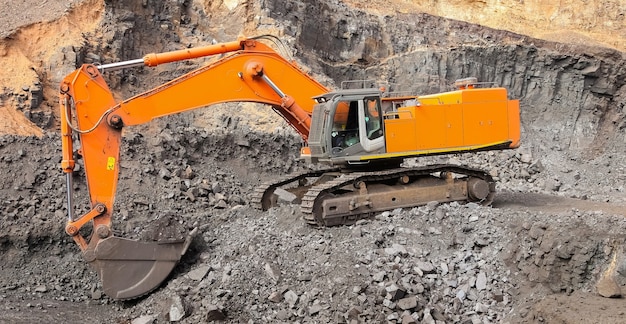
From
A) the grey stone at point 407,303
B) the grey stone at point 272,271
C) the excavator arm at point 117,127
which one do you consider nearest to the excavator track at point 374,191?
the grey stone at point 272,271

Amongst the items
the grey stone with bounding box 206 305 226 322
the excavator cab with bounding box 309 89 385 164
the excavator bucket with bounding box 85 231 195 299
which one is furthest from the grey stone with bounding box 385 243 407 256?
the excavator bucket with bounding box 85 231 195 299

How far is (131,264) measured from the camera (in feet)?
23.2

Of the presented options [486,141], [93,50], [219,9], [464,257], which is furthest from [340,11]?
[464,257]

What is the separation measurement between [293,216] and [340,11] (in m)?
12.5

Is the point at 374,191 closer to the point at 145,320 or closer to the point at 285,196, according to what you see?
the point at 285,196

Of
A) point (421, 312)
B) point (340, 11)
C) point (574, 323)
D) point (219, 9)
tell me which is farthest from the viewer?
point (340, 11)

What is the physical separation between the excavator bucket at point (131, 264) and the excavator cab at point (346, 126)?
2506 millimetres

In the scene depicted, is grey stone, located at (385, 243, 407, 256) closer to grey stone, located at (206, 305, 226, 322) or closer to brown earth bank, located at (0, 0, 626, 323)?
brown earth bank, located at (0, 0, 626, 323)

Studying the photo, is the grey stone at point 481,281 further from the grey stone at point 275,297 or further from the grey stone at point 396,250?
the grey stone at point 275,297

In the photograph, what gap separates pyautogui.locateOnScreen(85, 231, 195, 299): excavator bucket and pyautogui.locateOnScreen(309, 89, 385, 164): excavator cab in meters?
2.51

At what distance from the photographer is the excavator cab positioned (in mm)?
8523

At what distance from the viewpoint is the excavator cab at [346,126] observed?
852 cm

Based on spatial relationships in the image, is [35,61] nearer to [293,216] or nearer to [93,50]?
[93,50]

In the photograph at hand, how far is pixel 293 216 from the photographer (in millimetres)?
8656
